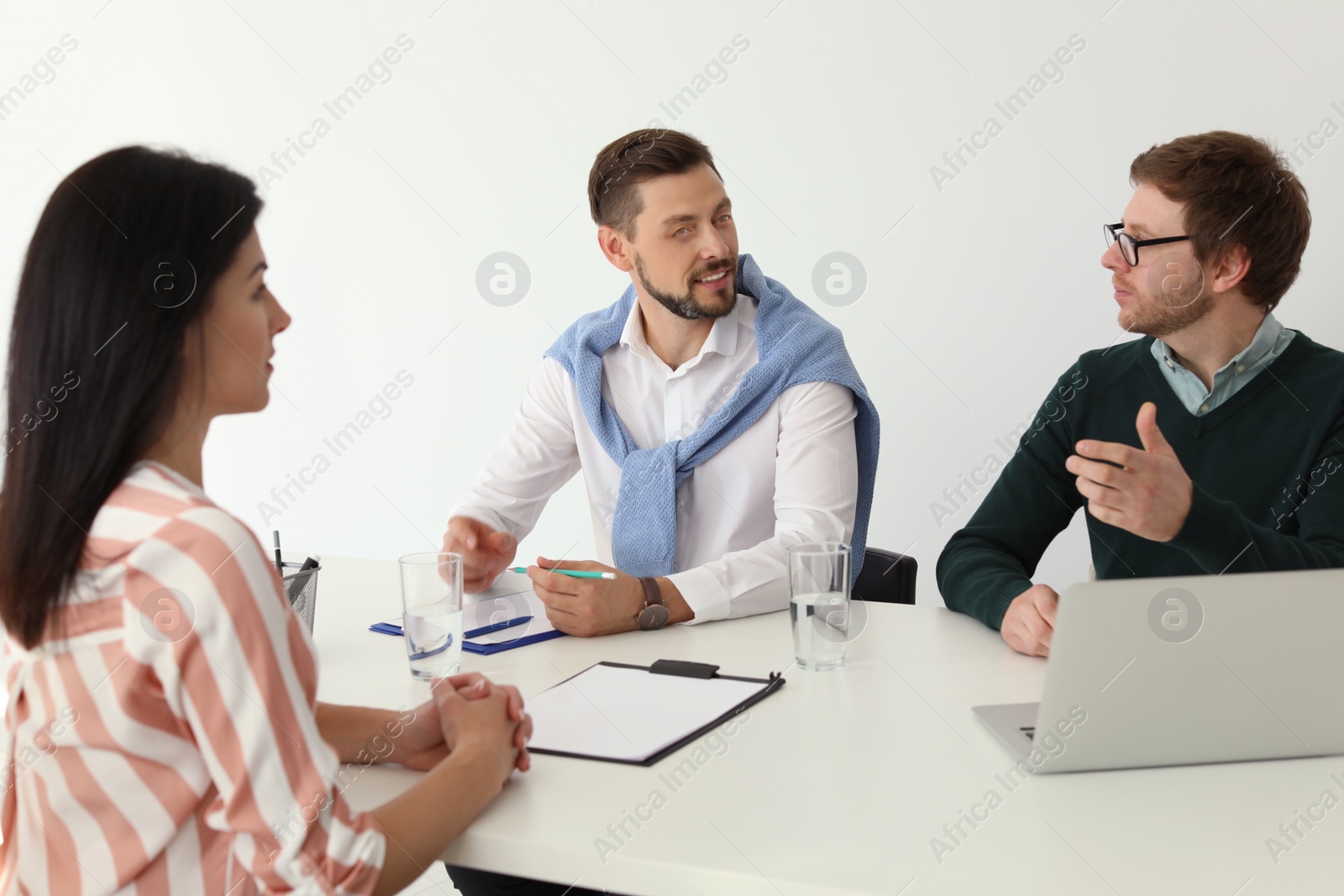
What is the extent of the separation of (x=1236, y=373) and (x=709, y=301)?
896 mm

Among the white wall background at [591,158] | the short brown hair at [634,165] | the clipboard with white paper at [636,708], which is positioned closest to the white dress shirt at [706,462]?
the short brown hair at [634,165]

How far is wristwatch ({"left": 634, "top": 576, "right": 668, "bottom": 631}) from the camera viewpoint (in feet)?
4.74

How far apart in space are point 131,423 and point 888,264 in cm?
204

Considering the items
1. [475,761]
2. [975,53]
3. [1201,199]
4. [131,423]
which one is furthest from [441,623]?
[975,53]

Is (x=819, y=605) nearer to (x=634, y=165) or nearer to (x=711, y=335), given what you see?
(x=711, y=335)

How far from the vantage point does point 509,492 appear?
2.09 m

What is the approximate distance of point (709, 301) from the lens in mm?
2020

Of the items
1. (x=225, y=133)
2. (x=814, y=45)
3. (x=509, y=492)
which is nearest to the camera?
(x=509, y=492)

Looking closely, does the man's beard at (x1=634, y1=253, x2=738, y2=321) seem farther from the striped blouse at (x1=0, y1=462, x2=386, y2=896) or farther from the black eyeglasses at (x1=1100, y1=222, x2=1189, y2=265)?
the striped blouse at (x1=0, y1=462, x2=386, y2=896)

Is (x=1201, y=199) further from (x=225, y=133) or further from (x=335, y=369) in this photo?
(x=225, y=133)

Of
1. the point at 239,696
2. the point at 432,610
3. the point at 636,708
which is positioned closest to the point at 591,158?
the point at 432,610

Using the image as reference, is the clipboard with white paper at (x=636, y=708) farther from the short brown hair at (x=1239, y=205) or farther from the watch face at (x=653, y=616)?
the short brown hair at (x=1239, y=205)

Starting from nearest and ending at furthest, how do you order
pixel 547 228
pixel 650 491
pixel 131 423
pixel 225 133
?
pixel 131 423 < pixel 650 491 < pixel 547 228 < pixel 225 133

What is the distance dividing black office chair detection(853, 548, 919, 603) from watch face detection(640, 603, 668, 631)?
0.50m
